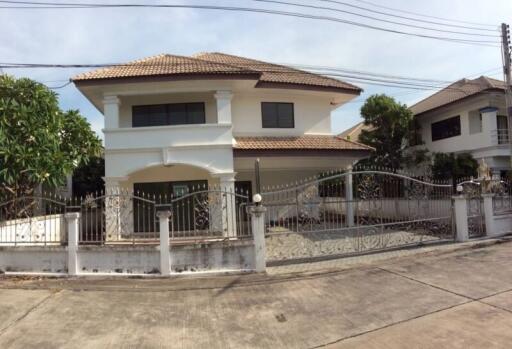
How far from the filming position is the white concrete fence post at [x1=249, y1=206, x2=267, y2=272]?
25.9 feet

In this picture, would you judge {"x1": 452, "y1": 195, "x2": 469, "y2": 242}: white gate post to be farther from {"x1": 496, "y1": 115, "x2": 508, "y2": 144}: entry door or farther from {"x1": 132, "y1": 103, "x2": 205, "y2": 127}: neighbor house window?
{"x1": 496, "y1": 115, "x2": 508, "y2": 144}: entry door

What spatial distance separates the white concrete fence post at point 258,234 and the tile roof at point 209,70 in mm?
7162

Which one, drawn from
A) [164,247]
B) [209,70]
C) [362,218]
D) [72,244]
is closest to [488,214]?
[362,218]

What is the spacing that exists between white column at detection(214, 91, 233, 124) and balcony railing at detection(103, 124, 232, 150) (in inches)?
8.8

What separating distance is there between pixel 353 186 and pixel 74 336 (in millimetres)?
12573

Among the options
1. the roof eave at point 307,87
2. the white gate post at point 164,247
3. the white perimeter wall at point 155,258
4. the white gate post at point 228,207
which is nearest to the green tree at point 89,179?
the white gate post at point 228,207

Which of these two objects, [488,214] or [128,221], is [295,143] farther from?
[128,221]

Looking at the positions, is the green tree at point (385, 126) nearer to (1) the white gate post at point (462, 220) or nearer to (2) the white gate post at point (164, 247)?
(1) the white gate post at point (462, 220)

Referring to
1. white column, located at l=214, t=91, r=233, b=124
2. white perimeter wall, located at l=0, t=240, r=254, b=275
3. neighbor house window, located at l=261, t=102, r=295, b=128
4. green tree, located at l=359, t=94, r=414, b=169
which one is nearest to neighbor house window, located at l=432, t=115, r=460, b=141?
green tree, located at l=359, t=94, r=414, b=169

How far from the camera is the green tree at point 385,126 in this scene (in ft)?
70.0

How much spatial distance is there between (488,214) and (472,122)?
11288 mm

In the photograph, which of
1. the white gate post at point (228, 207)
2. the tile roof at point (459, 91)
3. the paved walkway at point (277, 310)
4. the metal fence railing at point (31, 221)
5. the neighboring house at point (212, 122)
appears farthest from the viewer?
the tile roof at point (459, 91)

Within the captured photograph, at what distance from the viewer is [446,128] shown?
2244 cm

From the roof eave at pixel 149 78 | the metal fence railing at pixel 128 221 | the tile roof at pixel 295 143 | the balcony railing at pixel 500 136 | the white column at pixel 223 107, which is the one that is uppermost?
the roof eave at pixel 149 78
